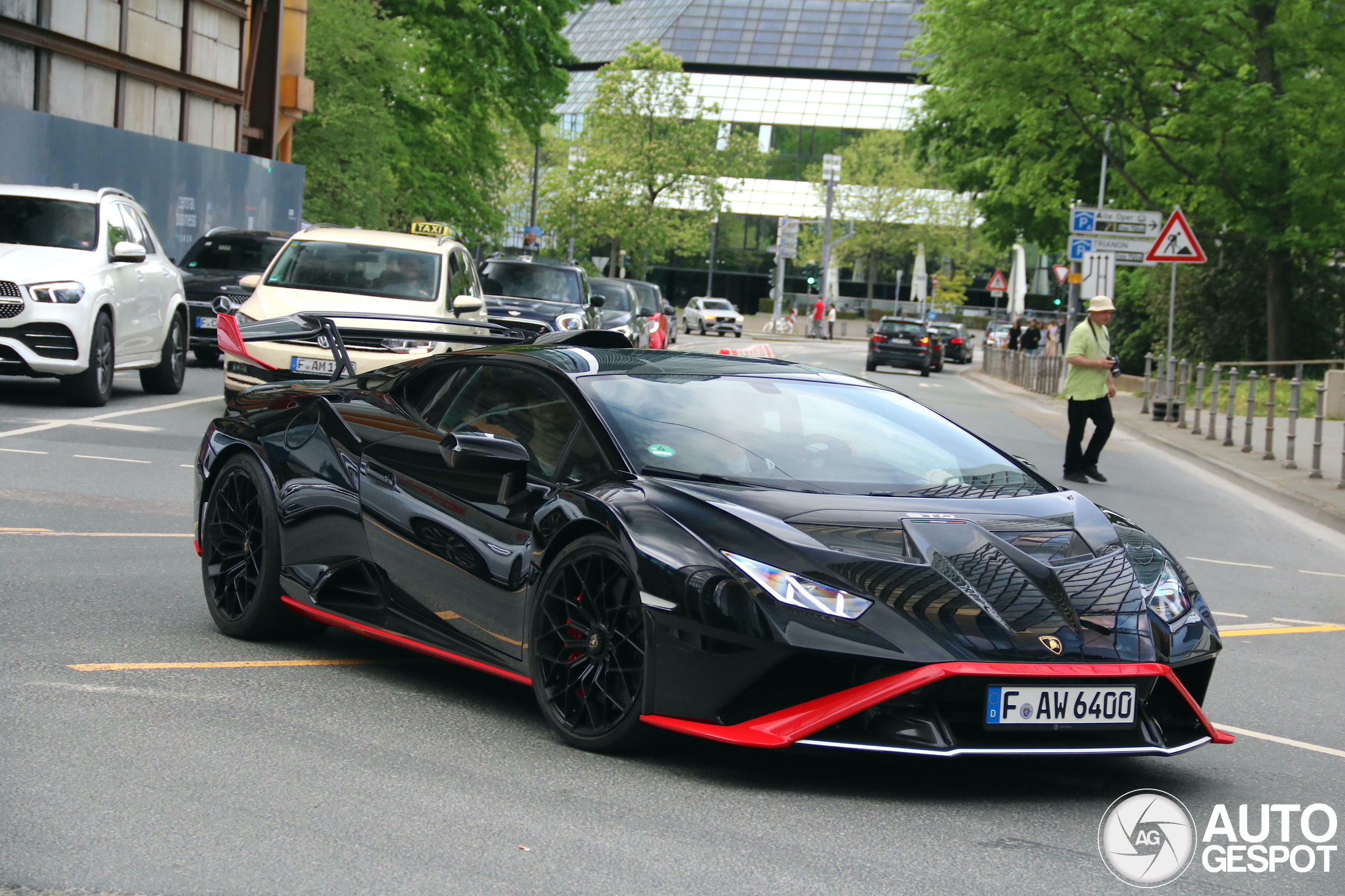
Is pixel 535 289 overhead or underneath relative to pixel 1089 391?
overhead

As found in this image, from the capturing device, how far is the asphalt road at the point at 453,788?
3873 mm

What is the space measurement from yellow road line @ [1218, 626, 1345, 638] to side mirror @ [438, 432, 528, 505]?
4193mm

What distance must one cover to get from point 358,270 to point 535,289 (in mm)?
8135

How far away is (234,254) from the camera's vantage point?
22.9 metres

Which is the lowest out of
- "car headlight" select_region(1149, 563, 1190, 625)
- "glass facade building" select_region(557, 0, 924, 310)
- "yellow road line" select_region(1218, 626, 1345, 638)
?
"yellow road line" select_region(1218, 626, 1345, 638)

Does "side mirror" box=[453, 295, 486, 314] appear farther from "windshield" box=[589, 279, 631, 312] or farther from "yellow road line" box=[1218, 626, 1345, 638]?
"windshield" box=[589, 279, 631, 312]

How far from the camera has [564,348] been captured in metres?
6.17

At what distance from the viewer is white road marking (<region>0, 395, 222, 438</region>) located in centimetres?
1329

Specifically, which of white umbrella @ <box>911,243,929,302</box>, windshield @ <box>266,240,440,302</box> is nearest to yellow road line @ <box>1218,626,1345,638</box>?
→ windshield @ <box>266,240,440,302</box>

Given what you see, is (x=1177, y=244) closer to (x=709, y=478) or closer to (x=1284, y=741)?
(x=1284, y=741)

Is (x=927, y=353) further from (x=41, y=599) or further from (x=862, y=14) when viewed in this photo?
(x=862, y=14)

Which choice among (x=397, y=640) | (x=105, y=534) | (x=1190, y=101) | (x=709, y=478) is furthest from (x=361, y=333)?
(x=1190, y=101)

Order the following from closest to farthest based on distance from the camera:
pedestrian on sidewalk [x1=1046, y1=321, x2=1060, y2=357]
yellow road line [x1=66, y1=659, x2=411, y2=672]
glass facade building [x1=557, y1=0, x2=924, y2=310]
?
1. yellow road line [x1=66, y1=659, x2=411, y2=672]
2. pedestrian on sidewalk [x1=1046, y1=321, x2=1060, y2=357]
3. glass facade building [x1=557, y1=0, x2=924, y2=310]

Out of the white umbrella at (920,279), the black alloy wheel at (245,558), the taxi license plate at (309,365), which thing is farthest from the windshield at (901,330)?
the black alloy wheel at (245,558)
